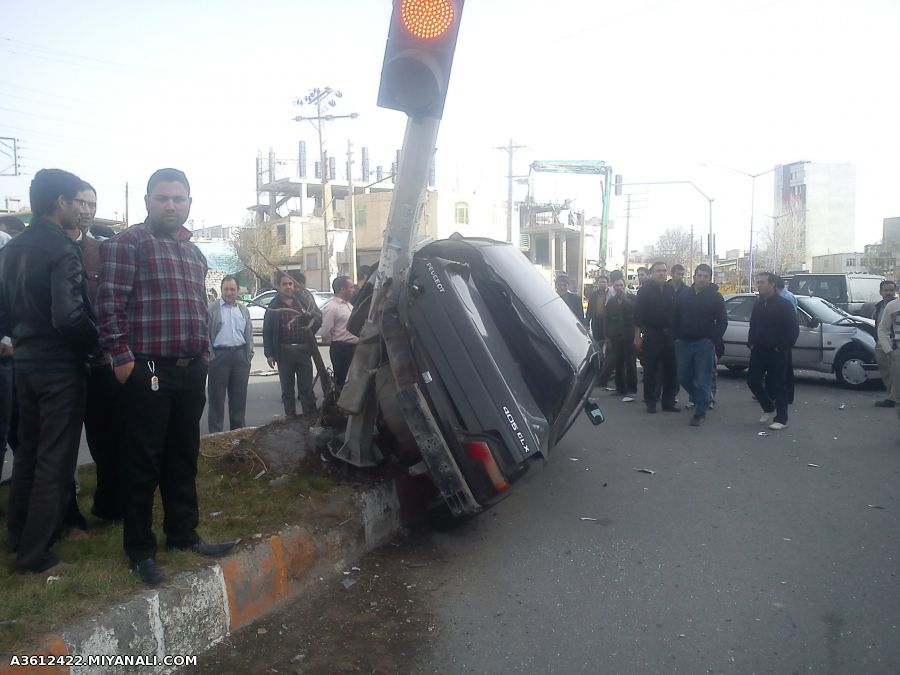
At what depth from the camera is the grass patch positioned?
9.67ft

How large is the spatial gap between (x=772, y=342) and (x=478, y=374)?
5.48 metres

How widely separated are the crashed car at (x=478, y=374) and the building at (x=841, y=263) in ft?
165

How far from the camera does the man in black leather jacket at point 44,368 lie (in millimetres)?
3387

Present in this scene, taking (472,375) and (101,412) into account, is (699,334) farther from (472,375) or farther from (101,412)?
(101,412)

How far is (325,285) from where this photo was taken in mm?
44812

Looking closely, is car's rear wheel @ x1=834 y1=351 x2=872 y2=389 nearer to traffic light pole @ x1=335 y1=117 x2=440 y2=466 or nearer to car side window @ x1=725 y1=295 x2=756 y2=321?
car side window @ x1=725 y1=295 x2=756 y2=321

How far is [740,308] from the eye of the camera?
1315cm

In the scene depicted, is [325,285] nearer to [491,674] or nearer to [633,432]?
[633,432]

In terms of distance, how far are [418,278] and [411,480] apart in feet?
5.48

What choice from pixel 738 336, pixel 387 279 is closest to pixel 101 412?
pixel 387 279

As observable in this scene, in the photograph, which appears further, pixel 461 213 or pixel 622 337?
pixel 461 213

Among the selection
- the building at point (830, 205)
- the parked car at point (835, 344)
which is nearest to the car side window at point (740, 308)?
the parked car at point (835, 344)

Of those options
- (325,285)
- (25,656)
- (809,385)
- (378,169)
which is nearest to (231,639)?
(25,656)

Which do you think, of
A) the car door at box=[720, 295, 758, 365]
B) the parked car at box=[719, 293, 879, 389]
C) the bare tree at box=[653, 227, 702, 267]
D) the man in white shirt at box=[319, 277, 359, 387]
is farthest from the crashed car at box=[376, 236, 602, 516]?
the bare tree at box=[653, 227, 702, 267]
